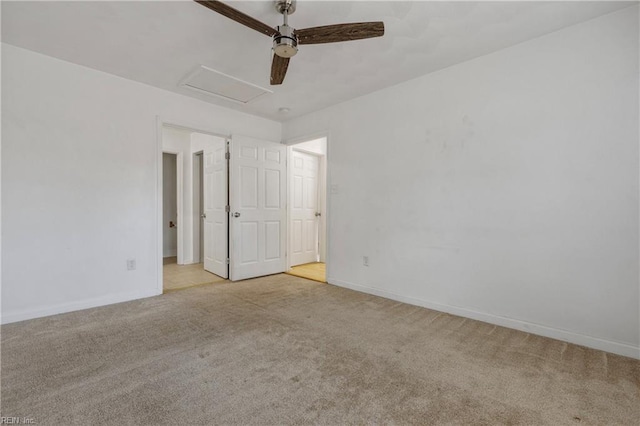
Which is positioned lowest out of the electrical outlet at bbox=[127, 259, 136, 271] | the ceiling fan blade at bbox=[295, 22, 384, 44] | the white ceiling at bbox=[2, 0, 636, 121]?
the electrical outlet at bbox=[127, 259, 136, 271]

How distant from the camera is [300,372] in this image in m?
1.83

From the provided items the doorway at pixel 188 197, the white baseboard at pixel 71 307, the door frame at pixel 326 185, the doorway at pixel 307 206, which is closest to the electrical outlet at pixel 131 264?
the white baseboard at pixel 71 307

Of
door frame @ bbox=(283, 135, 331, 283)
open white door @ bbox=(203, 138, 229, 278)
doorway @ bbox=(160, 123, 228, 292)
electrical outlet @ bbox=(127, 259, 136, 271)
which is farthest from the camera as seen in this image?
doorway @ bbox=(160, 123, 228, 292)

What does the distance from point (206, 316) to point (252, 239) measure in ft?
5.47

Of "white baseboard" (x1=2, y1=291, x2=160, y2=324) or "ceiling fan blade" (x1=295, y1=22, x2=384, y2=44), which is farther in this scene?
"white baseboard" (x1=2, y1=291, x2=160, y2=324)

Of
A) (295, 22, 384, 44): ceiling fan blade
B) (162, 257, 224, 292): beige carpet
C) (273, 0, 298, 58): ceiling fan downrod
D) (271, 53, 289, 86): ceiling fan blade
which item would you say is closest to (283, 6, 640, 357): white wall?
(295, 22, 384, 44): ceiling fan blade

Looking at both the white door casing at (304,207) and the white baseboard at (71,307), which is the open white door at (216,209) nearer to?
the white baseboard at (71,307)

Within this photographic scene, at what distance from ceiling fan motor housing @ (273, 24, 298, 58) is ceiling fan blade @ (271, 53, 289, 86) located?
0.49ft

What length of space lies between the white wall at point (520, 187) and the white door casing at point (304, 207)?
6.50 feet

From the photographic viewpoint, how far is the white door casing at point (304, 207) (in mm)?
5336

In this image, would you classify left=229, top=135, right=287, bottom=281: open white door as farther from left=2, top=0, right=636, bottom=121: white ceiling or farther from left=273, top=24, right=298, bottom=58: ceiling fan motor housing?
left=273, top=24, right=298, bottom=58: ceiling fan motor housing

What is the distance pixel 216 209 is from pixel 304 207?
5.50ft

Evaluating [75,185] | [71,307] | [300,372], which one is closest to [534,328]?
[300,372]

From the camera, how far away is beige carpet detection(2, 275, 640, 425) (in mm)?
1474
